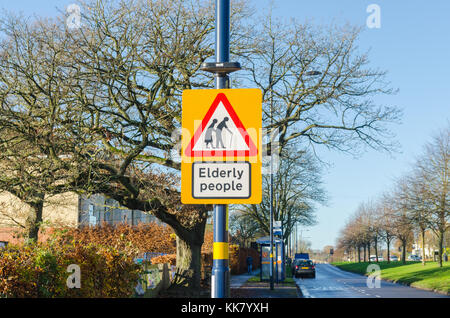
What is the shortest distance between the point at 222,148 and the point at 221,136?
120mm

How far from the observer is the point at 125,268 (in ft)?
46.8

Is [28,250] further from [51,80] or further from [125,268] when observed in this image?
[51,80]

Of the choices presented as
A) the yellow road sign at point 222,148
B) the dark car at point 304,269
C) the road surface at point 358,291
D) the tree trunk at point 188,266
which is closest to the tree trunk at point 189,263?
the tree trunk at point 188,266

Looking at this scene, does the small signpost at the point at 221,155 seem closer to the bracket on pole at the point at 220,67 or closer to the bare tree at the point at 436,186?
the bracket on pole at the point at 220,67

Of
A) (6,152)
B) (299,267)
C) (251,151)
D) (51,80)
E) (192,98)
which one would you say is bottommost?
(299,267)

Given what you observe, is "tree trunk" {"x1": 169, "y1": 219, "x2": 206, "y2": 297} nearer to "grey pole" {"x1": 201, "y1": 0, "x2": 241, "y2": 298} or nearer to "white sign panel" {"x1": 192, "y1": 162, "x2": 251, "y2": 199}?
"grey pole" {"x1": 201, "y1": 0, "x2": 241, "y2": 298}

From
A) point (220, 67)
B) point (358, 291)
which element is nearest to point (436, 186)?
point (358, 291)

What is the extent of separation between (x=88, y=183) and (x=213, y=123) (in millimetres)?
10265

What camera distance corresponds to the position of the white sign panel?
5344mm

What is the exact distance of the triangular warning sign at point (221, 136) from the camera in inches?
213

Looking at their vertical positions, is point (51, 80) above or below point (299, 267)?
above

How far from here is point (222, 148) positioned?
5.43 m

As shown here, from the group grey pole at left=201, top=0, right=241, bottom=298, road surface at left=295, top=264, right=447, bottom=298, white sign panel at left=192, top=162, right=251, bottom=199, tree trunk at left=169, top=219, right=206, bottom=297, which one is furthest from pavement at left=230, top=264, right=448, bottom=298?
white sign panel at left=192, top=162, right=251, bottom=199
